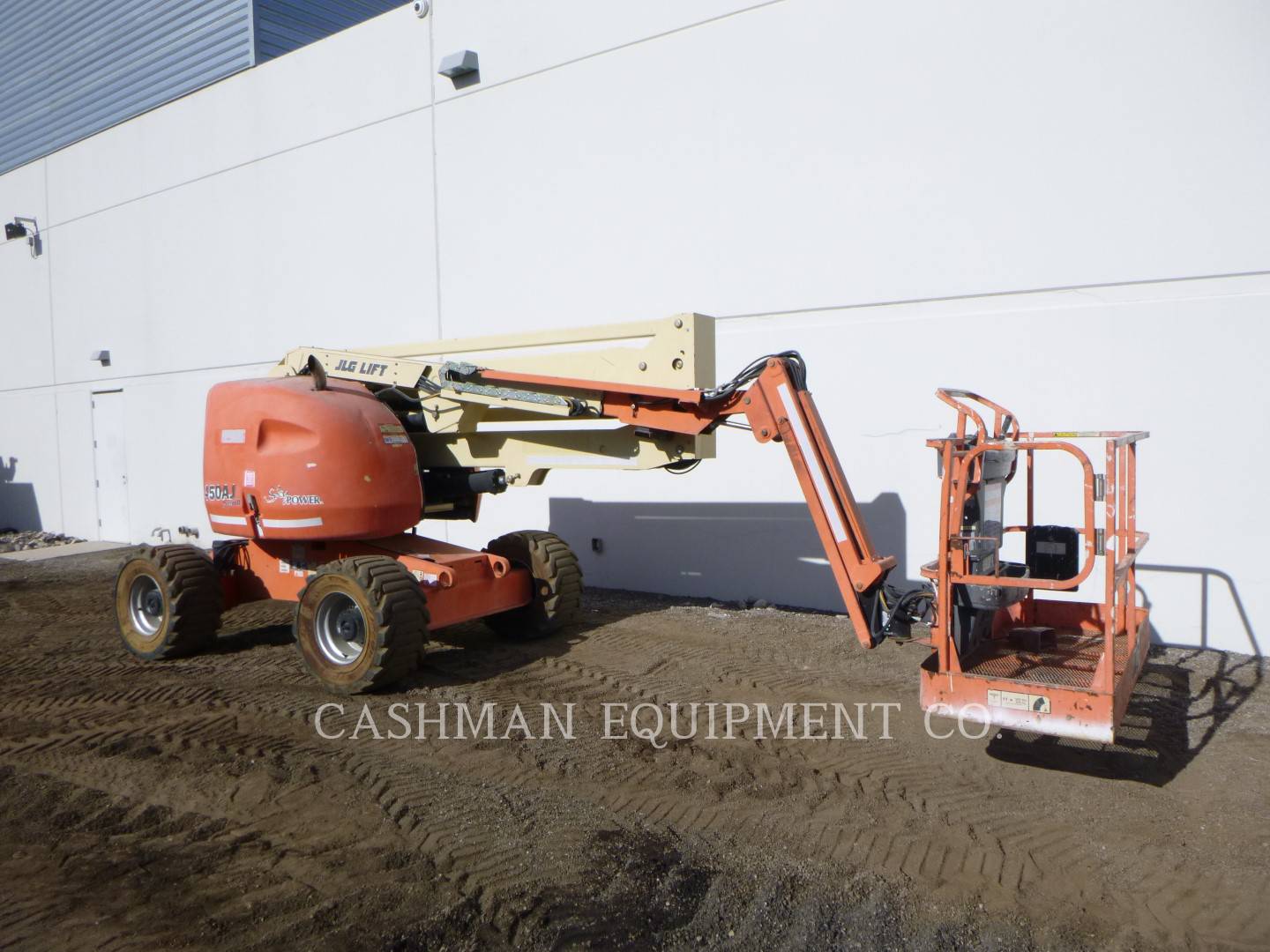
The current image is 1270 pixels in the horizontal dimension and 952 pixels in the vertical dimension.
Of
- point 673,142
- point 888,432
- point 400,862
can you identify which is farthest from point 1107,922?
point 673,142

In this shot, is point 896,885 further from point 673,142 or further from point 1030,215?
point 673,142

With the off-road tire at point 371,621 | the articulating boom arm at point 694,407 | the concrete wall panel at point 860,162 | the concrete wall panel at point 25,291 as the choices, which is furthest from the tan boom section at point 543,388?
the concrete wall panel at point 25,291

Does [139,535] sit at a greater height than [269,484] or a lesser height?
lesser

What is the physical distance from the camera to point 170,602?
7363 mm

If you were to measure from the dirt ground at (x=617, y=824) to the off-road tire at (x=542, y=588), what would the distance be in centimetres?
87

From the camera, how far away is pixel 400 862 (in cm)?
403

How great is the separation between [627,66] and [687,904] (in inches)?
347

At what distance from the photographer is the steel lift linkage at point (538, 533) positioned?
493 cm

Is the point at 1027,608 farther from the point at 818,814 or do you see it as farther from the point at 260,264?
the point at 260,264

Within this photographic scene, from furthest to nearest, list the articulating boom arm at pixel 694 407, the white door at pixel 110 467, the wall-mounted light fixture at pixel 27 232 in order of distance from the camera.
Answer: the wall-mounted light fixture at pixel 27 232 → the white door at pixel 110 467 → the articulating boom arm at pixel 694 407

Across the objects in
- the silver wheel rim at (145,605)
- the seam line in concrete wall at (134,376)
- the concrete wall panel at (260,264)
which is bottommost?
the silver wheel rim at (145,605)

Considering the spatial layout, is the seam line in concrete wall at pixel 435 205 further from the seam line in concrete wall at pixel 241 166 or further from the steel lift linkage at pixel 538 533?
the steel lift linkage at pixel 538 533

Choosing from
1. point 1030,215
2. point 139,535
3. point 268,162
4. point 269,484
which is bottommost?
point 139,535

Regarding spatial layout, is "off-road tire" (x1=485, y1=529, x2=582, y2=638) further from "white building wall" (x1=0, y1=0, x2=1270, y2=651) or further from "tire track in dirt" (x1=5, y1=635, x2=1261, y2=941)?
"white building wall" (x1=0, y1=0, x2=1270, y2=651)
